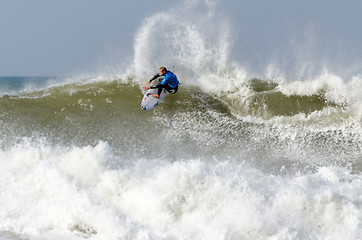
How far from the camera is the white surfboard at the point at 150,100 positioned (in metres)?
9.71

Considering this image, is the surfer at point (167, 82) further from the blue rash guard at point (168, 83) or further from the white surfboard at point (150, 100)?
the white surfboard at point (150, 100)

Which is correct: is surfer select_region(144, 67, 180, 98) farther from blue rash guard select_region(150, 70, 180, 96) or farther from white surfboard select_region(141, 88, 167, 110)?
white surfboard select_region(141, 88, 167, 110)

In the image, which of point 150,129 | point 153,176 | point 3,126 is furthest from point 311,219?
point 3,126

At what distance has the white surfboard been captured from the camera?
9711 millimetres

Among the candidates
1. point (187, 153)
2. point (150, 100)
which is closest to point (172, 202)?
point (187, 153)

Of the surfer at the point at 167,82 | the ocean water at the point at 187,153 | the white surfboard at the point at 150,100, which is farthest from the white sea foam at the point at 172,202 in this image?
the surfer at the point at 167,82

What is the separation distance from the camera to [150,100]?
9.77m

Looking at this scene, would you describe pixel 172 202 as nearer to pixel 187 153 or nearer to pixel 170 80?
pixel 187 153

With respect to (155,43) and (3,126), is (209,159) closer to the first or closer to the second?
(155,43)

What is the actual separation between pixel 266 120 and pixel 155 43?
184 inches

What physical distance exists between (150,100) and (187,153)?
2.26 m

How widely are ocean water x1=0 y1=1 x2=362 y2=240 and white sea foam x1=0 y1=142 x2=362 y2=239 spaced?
0.08 ft

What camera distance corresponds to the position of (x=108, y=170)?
24.3 feet

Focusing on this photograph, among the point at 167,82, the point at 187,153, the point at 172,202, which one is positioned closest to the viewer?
the point at 172,202
